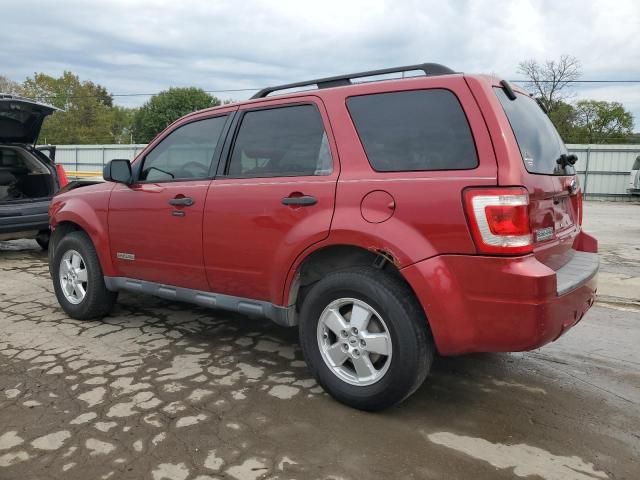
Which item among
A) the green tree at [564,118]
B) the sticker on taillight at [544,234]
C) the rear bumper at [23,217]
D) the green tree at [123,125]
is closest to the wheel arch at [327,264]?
the sticker on taillight at [544,234]

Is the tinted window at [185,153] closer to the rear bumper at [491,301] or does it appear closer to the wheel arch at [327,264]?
the wheel arch at [327,264]

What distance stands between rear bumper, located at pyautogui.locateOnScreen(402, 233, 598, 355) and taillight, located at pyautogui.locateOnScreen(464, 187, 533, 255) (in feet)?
0.19

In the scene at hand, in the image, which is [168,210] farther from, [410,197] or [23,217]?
[23,217]

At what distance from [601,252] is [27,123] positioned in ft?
29.5

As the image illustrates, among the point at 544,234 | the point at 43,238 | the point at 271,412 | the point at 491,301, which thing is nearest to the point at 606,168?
the point at 43,238

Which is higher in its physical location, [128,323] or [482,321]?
[482,321]

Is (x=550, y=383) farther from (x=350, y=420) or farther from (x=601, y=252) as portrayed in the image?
(x=601, y=252)

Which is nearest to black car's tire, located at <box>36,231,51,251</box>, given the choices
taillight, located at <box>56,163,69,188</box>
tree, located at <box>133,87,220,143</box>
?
taillight, located at <box>56,163,69,188</box>

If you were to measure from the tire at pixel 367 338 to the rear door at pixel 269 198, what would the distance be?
32cm

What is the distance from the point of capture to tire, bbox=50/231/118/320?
15.1ft

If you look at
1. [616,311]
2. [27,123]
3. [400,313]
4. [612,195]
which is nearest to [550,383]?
[400,313]

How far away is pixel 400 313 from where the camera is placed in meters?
2.82

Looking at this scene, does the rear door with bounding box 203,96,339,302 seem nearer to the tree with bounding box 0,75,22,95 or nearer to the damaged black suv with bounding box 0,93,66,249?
the damaged black suv with bounding box 0,93,66,249

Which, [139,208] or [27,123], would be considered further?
[27,123]
